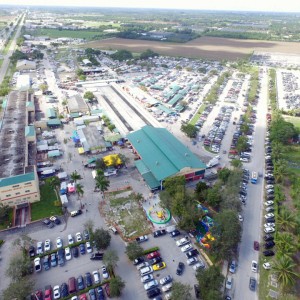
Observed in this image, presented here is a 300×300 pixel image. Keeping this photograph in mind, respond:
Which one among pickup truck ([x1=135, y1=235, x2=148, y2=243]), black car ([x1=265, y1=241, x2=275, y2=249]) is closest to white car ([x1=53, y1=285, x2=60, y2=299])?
pickup truck ([x1=135, y1=235, x2=148, y2=243])

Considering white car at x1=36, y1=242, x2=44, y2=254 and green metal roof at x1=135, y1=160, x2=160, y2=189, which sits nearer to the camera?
white car at x1=36, y1=242, x2=44, y2=254

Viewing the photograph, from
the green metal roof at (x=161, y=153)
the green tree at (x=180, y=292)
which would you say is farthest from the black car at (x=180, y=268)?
the green metal roof at (x=161, y=153)

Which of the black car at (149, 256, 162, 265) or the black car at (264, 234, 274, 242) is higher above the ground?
the black car at (264, 234, 274, 242)

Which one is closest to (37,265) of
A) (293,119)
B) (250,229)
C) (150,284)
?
(150,284)

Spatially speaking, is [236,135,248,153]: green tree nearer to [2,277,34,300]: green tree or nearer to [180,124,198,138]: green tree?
[180,124,198,138]: green tree

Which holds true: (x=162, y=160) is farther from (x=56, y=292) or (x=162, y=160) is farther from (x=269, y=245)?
(x=56, y=292)

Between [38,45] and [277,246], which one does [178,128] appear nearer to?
[277,246]

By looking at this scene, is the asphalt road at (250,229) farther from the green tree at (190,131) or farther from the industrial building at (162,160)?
the green tree at (190,131)

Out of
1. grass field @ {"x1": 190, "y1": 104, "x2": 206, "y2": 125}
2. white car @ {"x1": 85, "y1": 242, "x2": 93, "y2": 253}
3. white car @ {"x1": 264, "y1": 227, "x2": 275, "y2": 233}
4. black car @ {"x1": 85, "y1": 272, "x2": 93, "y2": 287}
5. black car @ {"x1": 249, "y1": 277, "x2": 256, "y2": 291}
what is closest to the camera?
black car @ {"x1": 249, "y1": 277, "x2": 256, "y2": 291}

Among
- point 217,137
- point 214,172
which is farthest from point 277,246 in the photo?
point 217,137
